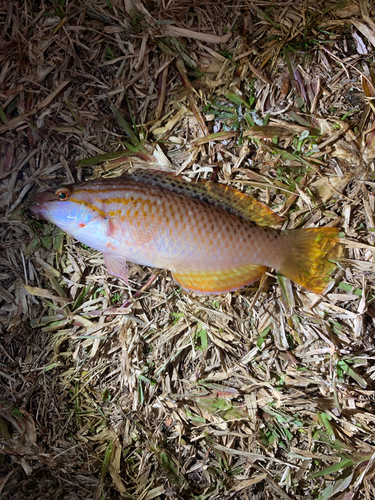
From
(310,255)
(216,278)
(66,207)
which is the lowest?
(216,278)


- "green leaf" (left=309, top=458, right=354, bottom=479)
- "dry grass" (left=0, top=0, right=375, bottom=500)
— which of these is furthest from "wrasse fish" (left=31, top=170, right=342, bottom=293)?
"green leaf" (left=309, top=458, right=354, bottom=479)

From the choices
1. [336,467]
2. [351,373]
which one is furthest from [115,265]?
[336,467]

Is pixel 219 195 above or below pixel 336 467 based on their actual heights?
above

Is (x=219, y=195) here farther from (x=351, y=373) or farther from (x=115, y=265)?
(x=351, y=373)

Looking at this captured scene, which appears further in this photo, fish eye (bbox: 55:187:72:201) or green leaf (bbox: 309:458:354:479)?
green leaf (bbox: 309:458:354:479)

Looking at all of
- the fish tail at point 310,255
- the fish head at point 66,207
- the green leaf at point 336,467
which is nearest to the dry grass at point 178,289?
the green leaf at point 336,467

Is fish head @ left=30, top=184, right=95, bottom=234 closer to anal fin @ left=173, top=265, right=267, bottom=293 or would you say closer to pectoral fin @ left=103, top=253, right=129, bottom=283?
pectoral fin @ left=103, top=253, right=129, bottom=283

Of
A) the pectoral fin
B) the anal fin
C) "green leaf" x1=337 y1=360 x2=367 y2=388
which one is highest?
the pectoral fin
